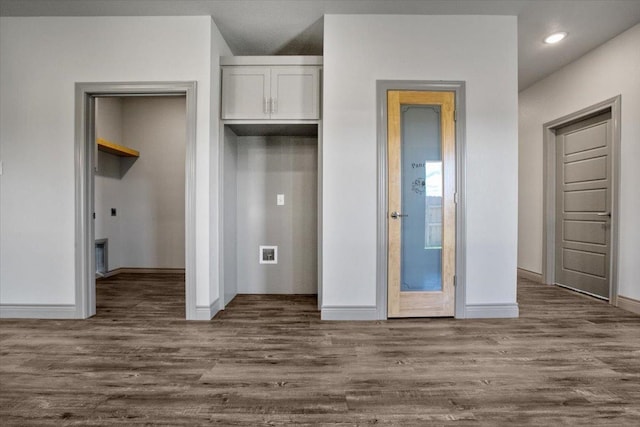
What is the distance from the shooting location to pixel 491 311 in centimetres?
300

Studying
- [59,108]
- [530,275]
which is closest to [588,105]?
[530,275]

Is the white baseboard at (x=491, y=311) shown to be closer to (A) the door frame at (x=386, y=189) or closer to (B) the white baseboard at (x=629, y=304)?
(A) the door frame at (x=386, y=189)

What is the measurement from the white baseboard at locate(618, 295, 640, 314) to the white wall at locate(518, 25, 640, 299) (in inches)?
1.9

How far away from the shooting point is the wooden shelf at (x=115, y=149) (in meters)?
4.13

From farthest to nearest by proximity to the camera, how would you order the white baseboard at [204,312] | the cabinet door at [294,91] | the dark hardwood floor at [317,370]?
1. the cabinet door at [294,91]
2. the white baseboard at [204,312]
3. the dark hardwood floor at [317,370]

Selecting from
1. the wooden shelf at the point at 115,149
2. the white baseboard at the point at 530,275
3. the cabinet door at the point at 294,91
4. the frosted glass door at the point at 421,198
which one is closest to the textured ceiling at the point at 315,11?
the cabinet door at the point at 294,91

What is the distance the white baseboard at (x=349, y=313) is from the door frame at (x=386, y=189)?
0.06 metres

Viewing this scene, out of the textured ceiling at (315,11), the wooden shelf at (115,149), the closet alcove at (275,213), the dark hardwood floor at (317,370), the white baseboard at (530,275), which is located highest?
the textured ceiling at (315,11)

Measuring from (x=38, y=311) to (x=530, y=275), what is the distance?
574 centimetres

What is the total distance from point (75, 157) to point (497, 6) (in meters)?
3.90

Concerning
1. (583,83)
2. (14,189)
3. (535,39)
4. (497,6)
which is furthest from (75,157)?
(583,83)

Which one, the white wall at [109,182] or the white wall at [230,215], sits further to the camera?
the white wall at [109,182]

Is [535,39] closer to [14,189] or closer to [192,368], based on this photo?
[192,368]

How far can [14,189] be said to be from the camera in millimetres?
2969
